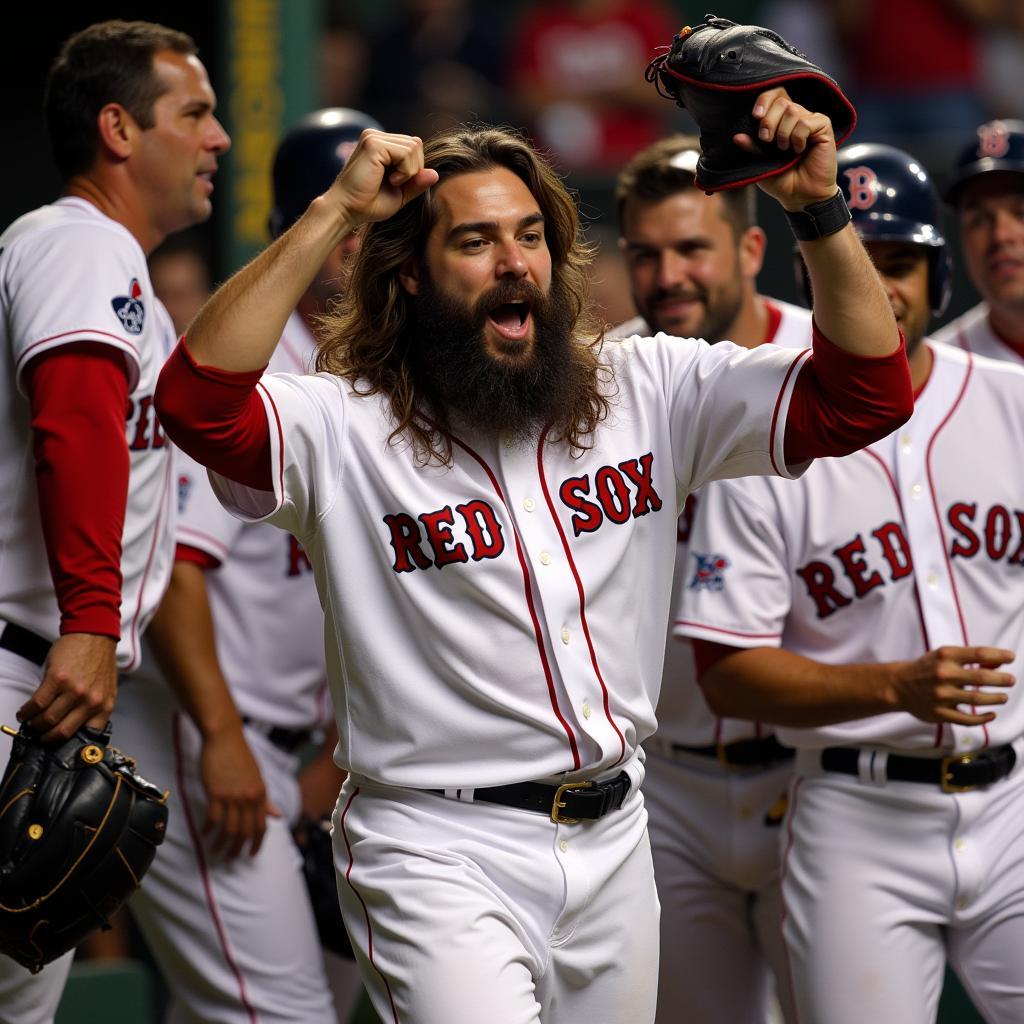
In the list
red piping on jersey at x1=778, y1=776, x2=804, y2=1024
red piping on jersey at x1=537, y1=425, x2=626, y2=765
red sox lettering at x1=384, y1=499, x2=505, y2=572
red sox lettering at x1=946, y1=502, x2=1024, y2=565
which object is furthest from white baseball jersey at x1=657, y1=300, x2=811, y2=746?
red sox lettering at x1=384, y1=499, x2=505, y2=572

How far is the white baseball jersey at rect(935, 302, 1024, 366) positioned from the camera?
454 centimetres

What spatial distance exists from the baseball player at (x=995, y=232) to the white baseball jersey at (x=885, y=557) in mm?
947

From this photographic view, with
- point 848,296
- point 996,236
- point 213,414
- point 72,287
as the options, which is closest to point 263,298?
point 213,414

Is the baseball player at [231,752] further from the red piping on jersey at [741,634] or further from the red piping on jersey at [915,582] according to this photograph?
the red piping on jersey at [915,582]

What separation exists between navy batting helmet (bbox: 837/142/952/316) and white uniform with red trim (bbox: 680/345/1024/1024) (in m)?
0.26

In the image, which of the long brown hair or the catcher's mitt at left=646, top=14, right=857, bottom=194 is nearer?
the catcher's mitt at left=646, top=14, right=857, bottom=194

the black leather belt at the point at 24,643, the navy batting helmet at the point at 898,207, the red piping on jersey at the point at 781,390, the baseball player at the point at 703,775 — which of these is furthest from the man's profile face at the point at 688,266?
the black leather belt at the point at 24,643

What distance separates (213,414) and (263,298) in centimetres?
19

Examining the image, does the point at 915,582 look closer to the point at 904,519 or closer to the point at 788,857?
the point at 904,519

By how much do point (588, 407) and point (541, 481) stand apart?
158 millimetres

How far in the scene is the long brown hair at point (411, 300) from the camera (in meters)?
2.93

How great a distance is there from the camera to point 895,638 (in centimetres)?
347

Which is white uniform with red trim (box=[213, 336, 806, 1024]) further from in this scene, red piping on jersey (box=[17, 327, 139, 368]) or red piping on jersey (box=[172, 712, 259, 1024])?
red piping on jersey (box=[172, 712, 259, 1024])

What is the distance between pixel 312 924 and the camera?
12.6 ft
